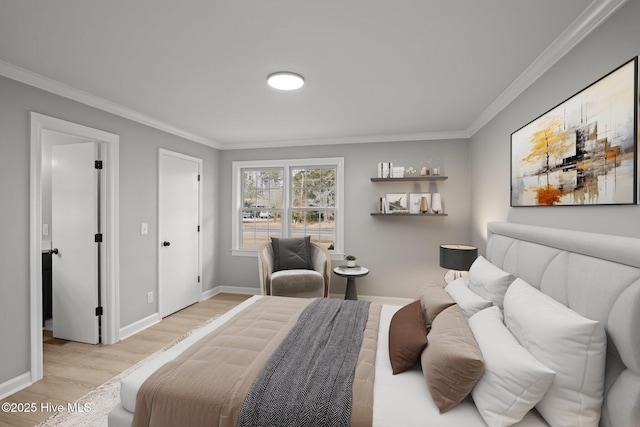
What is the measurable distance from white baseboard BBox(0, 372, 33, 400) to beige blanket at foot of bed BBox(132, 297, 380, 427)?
1.80m

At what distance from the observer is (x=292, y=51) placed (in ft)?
6.70

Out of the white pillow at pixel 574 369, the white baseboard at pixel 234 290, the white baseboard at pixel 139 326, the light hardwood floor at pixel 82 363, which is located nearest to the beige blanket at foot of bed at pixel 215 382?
the white pillow at pixel 574 369

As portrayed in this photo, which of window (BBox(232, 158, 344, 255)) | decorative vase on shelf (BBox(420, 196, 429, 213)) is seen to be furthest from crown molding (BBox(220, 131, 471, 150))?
decorative vase on shelf (BBox(420, 196, 429, 213))

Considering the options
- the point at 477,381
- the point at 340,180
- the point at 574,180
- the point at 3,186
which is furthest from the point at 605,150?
the point at 3,186

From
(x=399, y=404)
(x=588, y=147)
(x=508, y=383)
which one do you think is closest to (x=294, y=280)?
(x=399, y=404)

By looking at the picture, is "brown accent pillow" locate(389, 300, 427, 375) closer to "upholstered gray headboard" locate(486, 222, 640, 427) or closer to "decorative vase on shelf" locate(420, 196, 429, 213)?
"upholstered gray headboard" locate(486, 222, 640, 427)

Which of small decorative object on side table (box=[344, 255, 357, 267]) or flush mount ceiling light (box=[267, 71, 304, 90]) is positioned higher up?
flush mount ceiling light (box=[267, 71, 304, 90])

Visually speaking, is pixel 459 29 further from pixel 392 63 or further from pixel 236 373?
pixel 236 373

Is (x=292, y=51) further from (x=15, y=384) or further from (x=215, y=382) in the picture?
(x=15, y=384)

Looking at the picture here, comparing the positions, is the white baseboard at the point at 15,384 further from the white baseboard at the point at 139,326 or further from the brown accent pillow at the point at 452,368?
the brown accent pillow at the point at 452,368

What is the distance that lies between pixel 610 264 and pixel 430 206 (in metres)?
2.93

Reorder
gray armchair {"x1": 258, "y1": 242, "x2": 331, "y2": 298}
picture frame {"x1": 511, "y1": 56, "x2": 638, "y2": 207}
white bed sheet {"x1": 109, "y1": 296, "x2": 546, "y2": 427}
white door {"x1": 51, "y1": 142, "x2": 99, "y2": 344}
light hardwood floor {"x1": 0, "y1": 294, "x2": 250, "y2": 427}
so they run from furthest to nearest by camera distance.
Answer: gray armchair {"x1": 258, "y1": 242, "x2": 331, "y2": 298}
white door {"x1": 51, "y1": 142, "x2": 99, "y2": 344}
light hardwood floor {"x1": 0, "y1": 294, "x2": 250, "y2": 427}
picture frame {"x1": 511, "y1": 56, "x2": 638, "y2": 207}
white bed sheet {"x1": 109, "y1": 296, "x2": 546, "y2": 427}

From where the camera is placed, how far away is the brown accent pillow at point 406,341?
156cm

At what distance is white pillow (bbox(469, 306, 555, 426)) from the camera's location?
1155 millimetres
